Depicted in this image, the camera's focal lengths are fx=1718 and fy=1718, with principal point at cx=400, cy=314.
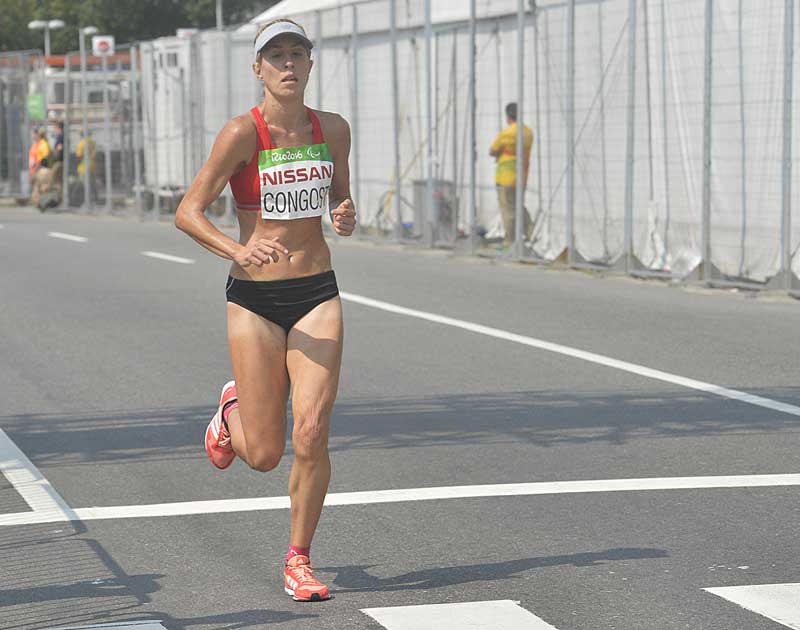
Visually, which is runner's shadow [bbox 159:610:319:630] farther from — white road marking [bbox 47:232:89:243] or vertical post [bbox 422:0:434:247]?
white road marking [bbox 47:232:89:243]

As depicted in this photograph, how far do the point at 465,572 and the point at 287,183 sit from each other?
1514mm

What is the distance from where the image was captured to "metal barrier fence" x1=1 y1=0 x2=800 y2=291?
54.1 ft

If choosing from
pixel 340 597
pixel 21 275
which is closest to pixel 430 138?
pixel 21 275

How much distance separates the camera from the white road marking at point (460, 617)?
5.35 meters

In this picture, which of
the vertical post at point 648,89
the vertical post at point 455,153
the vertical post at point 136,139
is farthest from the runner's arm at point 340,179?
the vertical post at point 136,139

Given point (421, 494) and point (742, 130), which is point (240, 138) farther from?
point (742, 130)

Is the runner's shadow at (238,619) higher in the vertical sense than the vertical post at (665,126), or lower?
lower

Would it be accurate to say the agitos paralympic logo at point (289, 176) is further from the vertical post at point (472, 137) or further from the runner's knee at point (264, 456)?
the vertical post at point (472, 137)

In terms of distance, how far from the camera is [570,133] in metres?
19.7

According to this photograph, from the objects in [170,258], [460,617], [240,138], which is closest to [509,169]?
[170,258]

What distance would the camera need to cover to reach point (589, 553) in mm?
6363

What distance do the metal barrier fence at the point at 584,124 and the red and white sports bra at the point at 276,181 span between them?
10.6 meters

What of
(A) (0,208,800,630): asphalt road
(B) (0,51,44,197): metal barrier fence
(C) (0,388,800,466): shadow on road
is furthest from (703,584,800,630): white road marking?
(B) (0,51,44,197): metal barrier fence

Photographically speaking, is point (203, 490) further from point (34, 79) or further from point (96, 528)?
point (34, 79)
